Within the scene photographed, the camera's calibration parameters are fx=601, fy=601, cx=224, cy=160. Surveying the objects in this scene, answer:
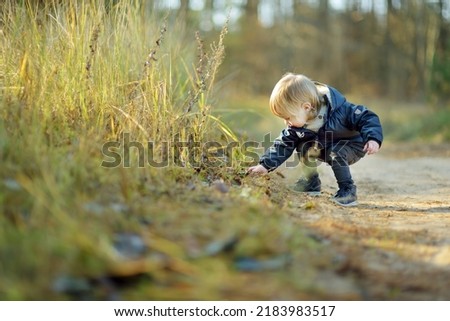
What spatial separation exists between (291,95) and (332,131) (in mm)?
418

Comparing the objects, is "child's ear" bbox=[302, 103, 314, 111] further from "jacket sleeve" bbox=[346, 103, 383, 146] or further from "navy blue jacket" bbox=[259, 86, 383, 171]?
"jacket sleeve" bbox=[346, 103, 383, 146]

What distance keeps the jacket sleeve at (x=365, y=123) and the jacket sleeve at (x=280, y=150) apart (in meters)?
0.39

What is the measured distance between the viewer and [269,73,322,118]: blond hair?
390 centimetres

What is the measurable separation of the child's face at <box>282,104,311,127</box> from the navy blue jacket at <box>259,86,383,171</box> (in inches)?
2.4

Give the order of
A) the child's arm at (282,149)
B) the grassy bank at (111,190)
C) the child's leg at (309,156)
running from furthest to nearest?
the child's leg at (309,156)
the child's arm at (282,149)
the grassy bank at (111,190)

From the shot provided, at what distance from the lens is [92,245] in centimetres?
201

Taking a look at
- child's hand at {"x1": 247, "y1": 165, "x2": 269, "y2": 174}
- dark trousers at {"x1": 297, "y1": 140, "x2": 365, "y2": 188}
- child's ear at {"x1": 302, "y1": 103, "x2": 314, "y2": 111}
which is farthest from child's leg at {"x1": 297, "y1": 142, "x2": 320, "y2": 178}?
child's hand at {"x1": 247, "y1": 165, "x2": 269, "y2": 174}

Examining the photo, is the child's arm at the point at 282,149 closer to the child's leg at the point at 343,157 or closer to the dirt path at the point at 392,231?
the child's leg at the point at 343,157

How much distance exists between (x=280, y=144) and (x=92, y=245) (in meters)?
2.30

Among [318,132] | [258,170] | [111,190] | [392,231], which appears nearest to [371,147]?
[318,132]

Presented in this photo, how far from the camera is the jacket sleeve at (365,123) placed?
3846 mm

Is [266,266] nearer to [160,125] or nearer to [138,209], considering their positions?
[138,209]

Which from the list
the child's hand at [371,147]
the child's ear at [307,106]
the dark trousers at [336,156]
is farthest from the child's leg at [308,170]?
the child's hand at [371,147]

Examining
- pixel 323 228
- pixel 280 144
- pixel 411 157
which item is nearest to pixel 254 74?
pixel 411 157
